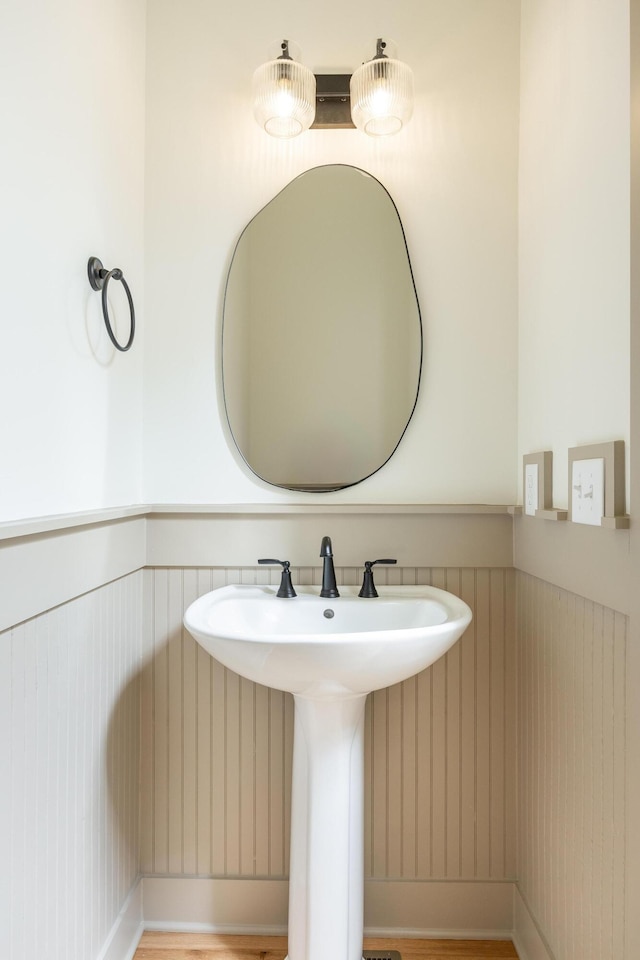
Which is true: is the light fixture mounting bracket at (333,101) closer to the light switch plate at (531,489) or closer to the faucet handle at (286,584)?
the light switch plate at (531,489)

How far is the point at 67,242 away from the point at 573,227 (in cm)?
99

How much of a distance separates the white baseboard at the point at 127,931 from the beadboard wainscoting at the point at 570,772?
0.93 metres

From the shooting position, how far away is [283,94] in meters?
1.50

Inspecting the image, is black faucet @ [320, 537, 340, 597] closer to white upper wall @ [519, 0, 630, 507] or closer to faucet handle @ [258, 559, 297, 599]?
faucet handle @ [258, 559, 297, 599]

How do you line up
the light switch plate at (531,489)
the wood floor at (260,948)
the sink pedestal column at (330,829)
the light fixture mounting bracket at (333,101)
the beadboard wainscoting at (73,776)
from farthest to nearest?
the light fixture mounting bracket at (333,101) < the wood floor at (260,948) < the light switch plate at (531,489) < the sink pedestal column at (330,829) < the beadboard wainscoting at (73,776)

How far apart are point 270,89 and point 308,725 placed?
1.48 metres

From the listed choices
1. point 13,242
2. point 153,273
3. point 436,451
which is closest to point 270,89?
point 153,273

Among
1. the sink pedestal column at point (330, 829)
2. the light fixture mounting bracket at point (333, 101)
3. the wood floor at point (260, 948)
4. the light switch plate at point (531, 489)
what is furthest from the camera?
the light fixture mounting bracket at point (333, 101)

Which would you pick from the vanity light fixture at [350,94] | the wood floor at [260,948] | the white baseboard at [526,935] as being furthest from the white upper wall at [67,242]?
the white baseboard at [526,935]

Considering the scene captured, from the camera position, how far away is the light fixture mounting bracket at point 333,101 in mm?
1581

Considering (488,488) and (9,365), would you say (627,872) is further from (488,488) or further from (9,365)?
(9,365)

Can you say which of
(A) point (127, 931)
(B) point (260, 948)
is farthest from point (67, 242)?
(B) point (260, 948)

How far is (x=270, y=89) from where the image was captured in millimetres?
1506

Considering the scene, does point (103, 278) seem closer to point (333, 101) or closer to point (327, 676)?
point (333, 101)
